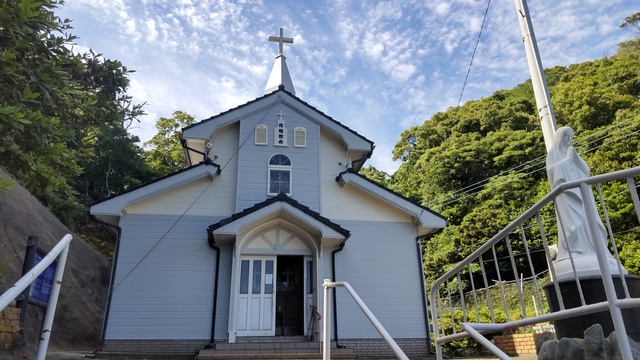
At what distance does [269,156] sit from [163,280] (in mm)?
4390

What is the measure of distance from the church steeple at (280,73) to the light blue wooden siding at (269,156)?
2.91m

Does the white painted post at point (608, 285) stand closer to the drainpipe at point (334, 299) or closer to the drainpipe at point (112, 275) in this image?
the drainpipe at point (334, 299)

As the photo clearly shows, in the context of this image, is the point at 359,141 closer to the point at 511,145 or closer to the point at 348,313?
the point at 348,313

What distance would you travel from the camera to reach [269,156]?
12.0 meters

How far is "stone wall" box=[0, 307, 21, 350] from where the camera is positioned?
5656 millimetres

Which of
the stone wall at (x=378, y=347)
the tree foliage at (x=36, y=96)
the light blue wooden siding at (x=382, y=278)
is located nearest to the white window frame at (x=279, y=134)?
the light blue wooden siding at (x=382, y=278)

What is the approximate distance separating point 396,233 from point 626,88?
25216 mm

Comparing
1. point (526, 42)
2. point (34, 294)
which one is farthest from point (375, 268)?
point (34, 294)

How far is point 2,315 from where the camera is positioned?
5.66 metres

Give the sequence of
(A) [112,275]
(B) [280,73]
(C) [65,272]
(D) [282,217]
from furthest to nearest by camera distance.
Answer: (B) [280,73] < (C) [65,272] < (D) [282,217] < (A) [112,275]

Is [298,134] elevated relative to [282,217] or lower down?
elevated

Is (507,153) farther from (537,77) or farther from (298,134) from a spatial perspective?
(537,77)

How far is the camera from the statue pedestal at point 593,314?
371 cm

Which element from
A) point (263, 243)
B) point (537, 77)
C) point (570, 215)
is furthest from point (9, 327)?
point (537, 77)
